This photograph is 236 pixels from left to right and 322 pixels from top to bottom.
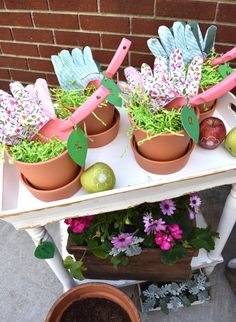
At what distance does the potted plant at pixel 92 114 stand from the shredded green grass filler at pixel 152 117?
0.10 metres

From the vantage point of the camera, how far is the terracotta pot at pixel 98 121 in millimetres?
874

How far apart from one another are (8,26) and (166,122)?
45.9 inches

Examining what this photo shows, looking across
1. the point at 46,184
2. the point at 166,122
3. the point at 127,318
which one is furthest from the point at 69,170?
the point at 127,318

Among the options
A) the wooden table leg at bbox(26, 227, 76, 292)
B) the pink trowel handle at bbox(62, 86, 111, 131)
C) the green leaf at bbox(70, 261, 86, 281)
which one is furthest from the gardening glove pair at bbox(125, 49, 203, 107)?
the green leaf at bbox(70, 261, 86, 281)

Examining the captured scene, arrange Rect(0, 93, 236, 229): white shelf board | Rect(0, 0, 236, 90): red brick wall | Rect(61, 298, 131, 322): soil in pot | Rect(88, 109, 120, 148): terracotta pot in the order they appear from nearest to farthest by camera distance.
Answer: Rect(0, 93, 236, 229): white shelf board → Rect(88, 109, 120, 148): terracotta pot → Rect(61, 298, 131, 322): soil in pot → Rect(0, 0, 236, 90): red brick wall

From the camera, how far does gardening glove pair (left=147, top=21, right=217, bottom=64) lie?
902mm

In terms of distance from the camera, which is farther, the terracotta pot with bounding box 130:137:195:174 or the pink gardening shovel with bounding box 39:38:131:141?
the terracotta pot with bounding box 130:137:195:174

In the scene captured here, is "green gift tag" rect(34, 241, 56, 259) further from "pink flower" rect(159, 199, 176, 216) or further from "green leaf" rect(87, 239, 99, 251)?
"pink flower" rect(159, 199, 176, 216)

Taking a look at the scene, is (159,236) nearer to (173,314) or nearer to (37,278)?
(173,314)

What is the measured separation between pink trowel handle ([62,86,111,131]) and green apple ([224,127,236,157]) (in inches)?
14.2

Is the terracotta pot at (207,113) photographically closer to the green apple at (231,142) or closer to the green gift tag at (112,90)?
the green apple at (231,142)

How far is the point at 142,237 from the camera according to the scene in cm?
109

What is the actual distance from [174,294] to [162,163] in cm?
74

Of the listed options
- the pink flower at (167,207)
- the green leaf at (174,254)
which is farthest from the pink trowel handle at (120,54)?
the green leaf at (174,254)
